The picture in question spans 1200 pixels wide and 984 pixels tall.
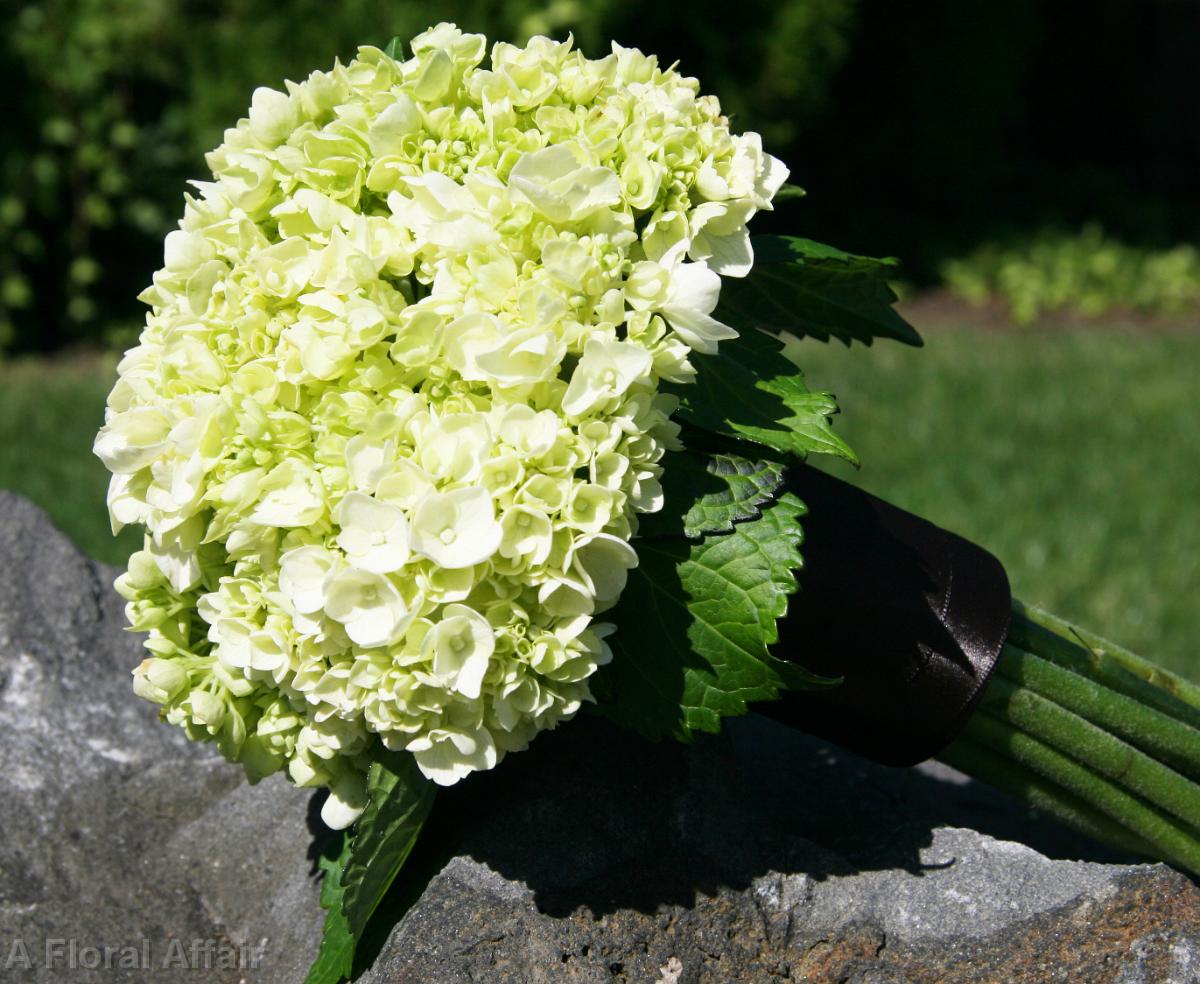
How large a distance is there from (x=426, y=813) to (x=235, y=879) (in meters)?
0.64

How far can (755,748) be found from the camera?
2.55 m

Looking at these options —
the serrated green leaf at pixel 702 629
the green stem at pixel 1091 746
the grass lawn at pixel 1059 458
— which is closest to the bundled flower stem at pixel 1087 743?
the green stem at pixel 1091 746

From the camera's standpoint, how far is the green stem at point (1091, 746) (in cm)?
195

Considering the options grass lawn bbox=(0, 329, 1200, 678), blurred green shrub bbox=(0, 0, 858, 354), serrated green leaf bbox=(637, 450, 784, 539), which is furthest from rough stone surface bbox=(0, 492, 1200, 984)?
blurred green shrub bbox=(0, 0, 858, 354)

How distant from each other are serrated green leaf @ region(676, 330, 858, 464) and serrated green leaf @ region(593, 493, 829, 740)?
85 mm

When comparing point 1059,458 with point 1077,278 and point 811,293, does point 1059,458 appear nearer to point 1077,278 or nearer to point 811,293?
point 1077,278

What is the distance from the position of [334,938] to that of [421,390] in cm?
76

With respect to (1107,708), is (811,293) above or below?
above

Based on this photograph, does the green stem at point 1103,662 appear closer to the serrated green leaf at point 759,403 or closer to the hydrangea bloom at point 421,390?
the serrated green leaf at point 759,403

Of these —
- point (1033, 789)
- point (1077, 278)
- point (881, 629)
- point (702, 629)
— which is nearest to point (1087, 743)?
point (1033, 789)

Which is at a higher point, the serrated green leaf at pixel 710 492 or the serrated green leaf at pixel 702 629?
the serrated green leaf at pixel 710 492

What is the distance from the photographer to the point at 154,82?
6406 millimetres

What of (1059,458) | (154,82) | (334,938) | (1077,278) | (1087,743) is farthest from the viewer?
(1077,278)

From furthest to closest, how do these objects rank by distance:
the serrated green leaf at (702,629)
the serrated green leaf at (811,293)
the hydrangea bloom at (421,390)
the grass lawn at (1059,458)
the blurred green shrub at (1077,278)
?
1. the blurred green shrub at (1077,278)
2. the grass lawn at (1059,458)
3. the serrated green leaf at (811,293)
4. the serrated green leaf at (702,629)
5. the hydrangea bloom at (421,390)
